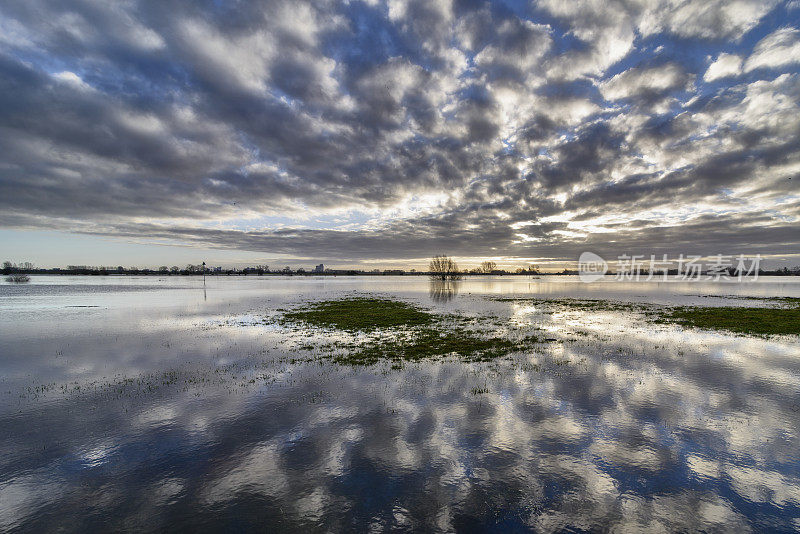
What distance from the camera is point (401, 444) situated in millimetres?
11453

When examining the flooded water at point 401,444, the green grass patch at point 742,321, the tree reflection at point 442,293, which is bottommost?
the tree reflection at point 442,293

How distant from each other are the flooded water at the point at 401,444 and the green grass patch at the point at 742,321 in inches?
594

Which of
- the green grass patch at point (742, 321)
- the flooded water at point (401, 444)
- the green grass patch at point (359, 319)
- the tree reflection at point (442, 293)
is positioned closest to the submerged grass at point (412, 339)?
the green grass patch at point (359, 319)

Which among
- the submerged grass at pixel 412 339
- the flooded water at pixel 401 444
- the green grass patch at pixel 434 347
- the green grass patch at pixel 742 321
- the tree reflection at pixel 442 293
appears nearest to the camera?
the flooded water at pixel 401 444

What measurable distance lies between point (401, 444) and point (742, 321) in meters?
48.7

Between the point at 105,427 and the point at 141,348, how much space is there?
1515 cm

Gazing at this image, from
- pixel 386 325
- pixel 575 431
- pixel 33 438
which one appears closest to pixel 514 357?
pixel 575 431

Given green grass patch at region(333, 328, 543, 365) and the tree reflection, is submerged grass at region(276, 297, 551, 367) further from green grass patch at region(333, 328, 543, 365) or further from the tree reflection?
the tree reflection

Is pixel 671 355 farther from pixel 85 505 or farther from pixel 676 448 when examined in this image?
pixel 85 505

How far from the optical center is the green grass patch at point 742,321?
109 feet

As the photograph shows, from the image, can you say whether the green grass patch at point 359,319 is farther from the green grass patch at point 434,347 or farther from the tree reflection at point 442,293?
the tree reflection at point 442,293

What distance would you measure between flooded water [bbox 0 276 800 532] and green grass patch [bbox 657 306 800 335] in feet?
49.5

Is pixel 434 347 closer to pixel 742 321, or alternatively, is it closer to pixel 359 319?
pixel 359 319

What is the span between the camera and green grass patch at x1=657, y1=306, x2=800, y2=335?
33.3 metres
